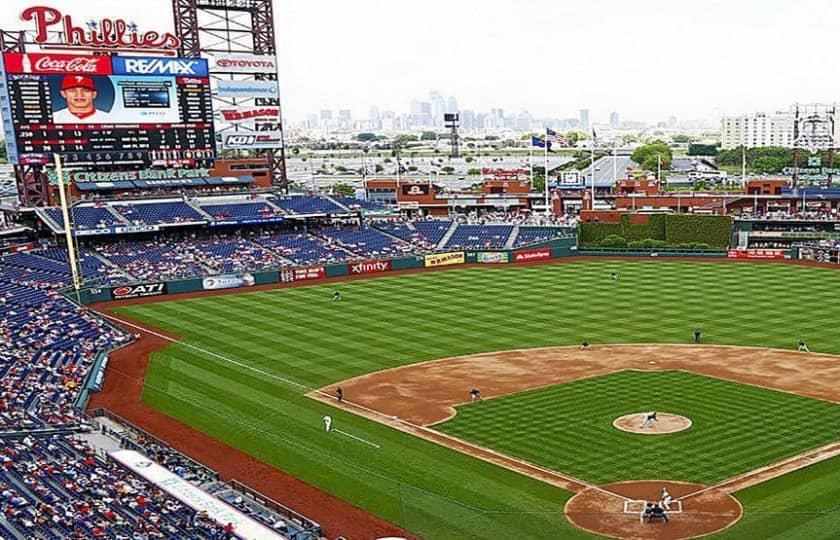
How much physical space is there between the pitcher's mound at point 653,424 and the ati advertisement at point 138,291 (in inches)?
1469

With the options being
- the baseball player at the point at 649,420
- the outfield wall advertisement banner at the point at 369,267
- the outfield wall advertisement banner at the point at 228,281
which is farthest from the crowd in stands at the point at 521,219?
the baseball player at the point at 649,420

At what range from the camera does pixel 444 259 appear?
68000 millimetres

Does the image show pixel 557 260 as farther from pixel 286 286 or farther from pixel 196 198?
pixel 196 198

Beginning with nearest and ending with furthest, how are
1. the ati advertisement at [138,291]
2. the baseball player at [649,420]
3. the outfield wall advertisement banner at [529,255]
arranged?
the baseball player at [649,420] < the ati advertisement at [138,291] < the outfield wall advertisement banner at [529,255]

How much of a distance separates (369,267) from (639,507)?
1765 inches

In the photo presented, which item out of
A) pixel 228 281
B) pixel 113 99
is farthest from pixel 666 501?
pixel 113 99

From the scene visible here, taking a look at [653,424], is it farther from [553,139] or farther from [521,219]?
[521,219]

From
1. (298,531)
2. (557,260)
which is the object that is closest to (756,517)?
(298,531)

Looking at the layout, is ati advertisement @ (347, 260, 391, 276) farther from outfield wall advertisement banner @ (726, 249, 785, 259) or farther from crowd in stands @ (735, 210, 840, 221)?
crowd in stands @ (735, 210, 840, 221)

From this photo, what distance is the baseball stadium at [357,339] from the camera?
2230 centimetres

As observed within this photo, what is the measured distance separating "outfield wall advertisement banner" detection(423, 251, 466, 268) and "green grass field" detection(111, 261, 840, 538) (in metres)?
2.85

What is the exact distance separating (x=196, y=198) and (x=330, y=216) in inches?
465

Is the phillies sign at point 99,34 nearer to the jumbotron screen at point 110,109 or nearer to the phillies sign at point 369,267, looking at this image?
the jumbotron screen at point 110,109

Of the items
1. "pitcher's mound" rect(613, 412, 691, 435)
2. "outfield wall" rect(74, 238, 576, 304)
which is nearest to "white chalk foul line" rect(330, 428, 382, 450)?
"pitcher's mound" rect(613, 412, 691, 435)
